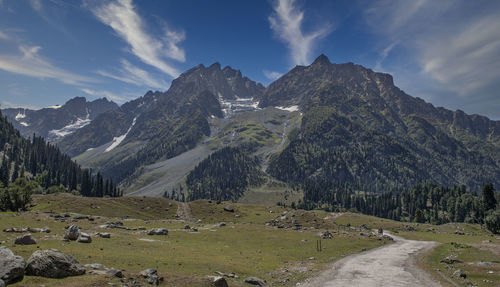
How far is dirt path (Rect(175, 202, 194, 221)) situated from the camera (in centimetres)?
11507

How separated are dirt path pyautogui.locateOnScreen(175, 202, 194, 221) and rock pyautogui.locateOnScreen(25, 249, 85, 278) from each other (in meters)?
91.4

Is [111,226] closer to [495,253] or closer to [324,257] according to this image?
[324,257]

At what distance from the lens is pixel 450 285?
34.8 metres

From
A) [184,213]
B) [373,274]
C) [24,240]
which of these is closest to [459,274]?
[373,274]

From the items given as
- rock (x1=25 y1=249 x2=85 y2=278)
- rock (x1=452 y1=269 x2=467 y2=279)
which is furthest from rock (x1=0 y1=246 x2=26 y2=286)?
rock (x1=452 y1=269 x2=467 y2=279)

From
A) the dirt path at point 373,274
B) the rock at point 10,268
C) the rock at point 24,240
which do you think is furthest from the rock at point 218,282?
the rock at point 24,240

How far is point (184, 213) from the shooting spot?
397 ft

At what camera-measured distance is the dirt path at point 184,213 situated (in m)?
115

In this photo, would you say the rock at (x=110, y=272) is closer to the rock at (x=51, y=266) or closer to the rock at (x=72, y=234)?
the rock at (x=51, y=266)

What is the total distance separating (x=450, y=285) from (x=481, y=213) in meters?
195

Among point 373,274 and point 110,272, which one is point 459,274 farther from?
point 110,272

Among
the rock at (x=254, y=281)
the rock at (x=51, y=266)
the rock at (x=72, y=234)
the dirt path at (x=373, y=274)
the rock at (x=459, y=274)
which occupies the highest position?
the rock at (x=51, y=266)

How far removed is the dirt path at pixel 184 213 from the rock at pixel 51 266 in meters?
91.4

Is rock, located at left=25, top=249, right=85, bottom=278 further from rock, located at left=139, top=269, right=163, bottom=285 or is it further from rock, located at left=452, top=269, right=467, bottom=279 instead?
rock, located at left=452, top=269, right=467, bottom=279
